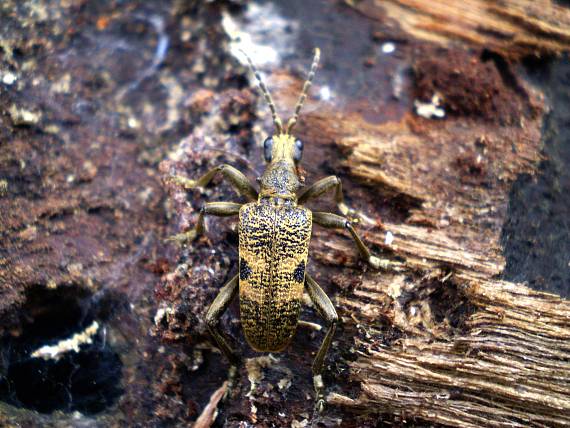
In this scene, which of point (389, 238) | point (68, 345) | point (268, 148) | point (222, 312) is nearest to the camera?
point (222, 312)

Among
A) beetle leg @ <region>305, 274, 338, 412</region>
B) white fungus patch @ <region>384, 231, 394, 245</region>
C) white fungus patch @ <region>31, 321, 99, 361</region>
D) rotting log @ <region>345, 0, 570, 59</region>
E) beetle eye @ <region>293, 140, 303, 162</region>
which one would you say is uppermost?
rotting log @ <region>345, 0, 570, 59</region>

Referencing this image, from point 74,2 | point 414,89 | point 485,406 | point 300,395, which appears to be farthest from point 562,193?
point 74,2

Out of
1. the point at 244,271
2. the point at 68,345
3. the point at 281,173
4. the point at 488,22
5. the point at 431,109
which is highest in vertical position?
the point at 488,22

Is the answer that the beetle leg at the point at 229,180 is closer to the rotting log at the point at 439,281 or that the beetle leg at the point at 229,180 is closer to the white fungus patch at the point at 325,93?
the rotting log at the point at 439,281

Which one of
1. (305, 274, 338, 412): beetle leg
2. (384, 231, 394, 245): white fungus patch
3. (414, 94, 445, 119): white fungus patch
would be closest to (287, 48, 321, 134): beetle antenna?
(414, 94, 445, 119): white fungus patch

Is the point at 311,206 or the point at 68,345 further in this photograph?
the point at 311,206

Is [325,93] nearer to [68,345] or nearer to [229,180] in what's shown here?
[229,180]

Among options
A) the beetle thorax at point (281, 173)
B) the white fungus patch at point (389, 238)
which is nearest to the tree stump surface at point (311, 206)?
the white fungus patch at point (389, 238)

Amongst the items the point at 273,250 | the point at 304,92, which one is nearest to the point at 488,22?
the point at 304,92

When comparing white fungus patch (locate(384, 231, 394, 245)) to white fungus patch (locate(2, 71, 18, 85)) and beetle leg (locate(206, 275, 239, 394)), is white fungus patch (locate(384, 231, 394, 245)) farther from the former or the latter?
white fungus patch (locate(2, 71, 18, 85))
